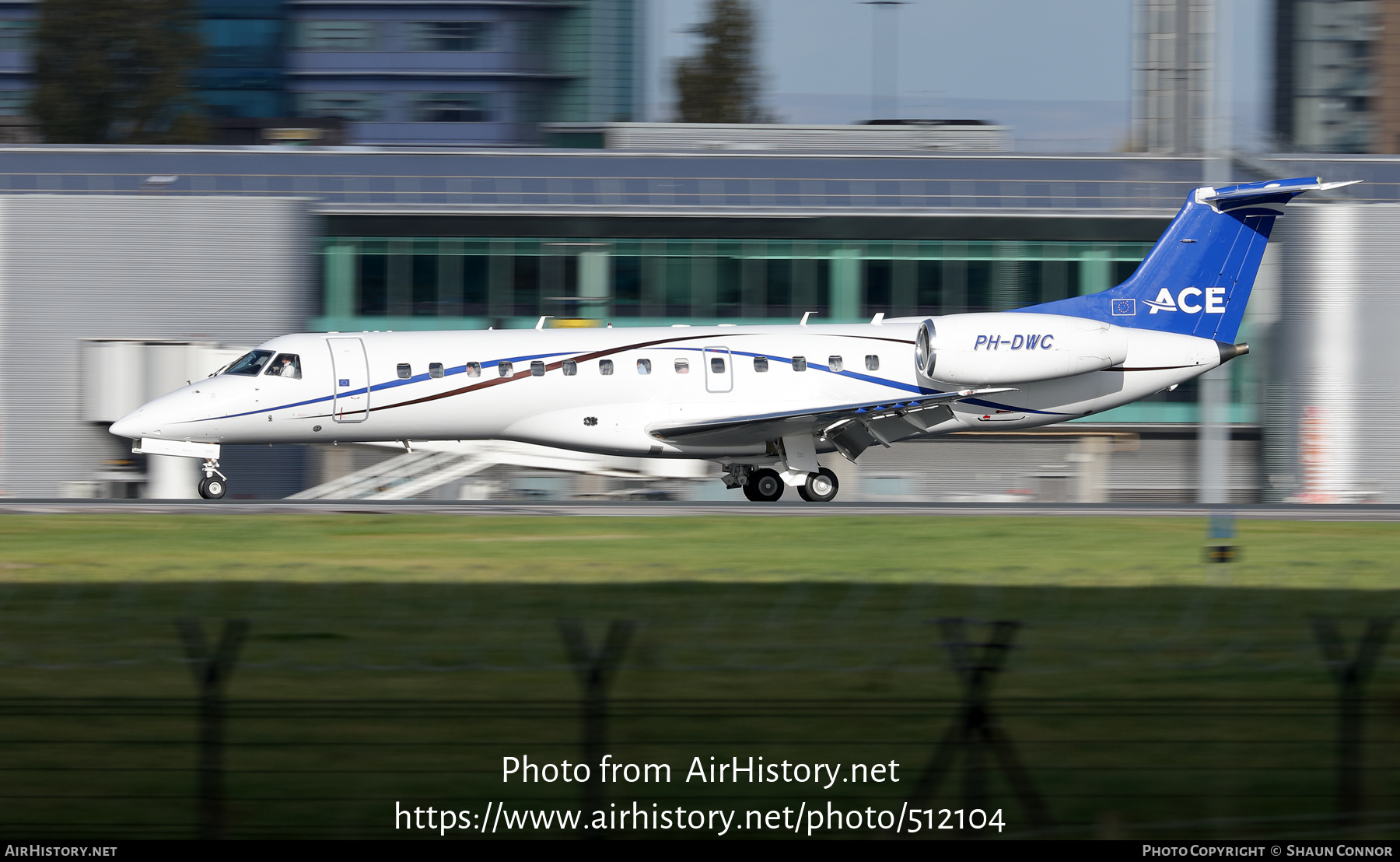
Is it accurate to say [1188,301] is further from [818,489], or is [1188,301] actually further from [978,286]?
[978,286]

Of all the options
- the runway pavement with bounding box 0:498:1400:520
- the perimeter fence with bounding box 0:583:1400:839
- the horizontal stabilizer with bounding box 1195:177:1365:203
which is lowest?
the runway pavement with bounding box 0:498:1400:520

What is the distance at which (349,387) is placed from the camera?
91.8 feet

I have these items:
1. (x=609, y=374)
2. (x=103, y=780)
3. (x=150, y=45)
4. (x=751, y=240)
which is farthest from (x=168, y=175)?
(x=150, y=45)

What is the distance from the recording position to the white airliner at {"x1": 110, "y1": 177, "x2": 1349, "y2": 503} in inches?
1098

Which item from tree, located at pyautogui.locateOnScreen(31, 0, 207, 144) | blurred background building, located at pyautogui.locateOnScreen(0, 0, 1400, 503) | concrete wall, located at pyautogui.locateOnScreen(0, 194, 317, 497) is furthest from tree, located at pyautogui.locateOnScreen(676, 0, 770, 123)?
concrete wall, located at pyautogui.locateOnScreen(0, 194, 317, 497)

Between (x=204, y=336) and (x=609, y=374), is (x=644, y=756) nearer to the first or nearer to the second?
(x=609, y=374)

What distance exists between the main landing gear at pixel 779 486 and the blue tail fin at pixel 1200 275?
215 inches

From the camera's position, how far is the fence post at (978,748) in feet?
24.1

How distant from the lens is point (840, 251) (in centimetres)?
4056

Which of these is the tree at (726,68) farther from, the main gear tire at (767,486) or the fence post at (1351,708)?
the fence post at (1351,708)

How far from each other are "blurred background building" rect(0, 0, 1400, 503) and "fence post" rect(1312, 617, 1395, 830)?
2471 centimetres

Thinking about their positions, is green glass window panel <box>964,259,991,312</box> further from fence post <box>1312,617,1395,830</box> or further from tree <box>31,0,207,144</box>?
tree <box>31,0,207,144</box>

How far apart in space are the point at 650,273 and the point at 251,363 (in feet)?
46.7

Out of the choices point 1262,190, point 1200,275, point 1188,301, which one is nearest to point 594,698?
point 1188,301
